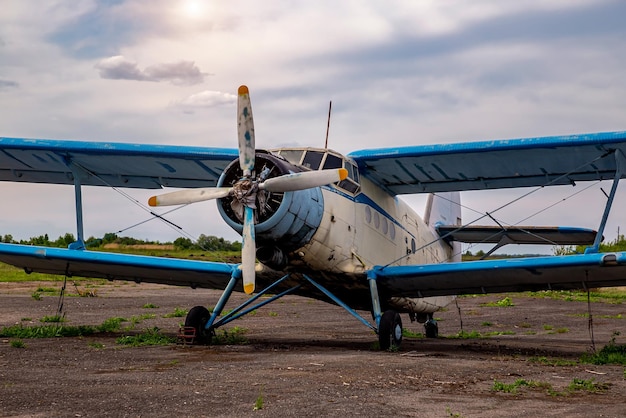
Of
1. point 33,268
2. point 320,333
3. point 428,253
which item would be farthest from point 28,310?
point 428,253

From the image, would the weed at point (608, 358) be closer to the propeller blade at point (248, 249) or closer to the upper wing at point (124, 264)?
the propeller blade at point (248, 249)

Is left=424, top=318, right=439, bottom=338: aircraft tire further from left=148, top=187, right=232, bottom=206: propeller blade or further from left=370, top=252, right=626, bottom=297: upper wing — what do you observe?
left=148, top=187, right=232, bottom=206: propeller blade

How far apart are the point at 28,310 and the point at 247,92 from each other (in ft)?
43.9

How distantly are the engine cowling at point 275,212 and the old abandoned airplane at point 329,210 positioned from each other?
17 mm

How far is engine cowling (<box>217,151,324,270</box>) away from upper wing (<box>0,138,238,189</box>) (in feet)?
8.18

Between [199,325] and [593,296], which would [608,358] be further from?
[593,296]

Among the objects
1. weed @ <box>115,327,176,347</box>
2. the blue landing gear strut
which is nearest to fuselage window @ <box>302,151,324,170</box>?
the blue landing gear strut

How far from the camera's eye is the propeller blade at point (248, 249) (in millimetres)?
11047

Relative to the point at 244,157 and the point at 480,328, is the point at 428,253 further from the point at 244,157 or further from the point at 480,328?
the point at 244,157

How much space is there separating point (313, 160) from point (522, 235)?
20.5 ft

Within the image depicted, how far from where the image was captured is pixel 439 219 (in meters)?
19.7

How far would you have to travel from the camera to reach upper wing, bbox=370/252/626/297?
12547mm

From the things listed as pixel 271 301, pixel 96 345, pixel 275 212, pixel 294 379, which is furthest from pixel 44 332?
pixel 294 379

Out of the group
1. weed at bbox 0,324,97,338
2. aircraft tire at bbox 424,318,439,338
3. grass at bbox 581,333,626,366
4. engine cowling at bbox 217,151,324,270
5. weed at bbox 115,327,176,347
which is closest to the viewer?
engine cowling at bbox 217,151,324,270
